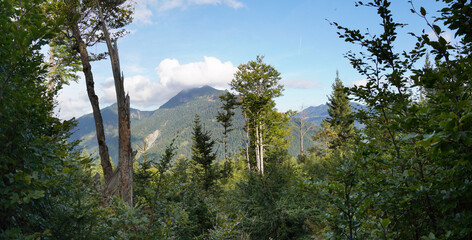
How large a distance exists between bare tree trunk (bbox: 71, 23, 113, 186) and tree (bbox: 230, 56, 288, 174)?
1413cm

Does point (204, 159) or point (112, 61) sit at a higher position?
point (112, 61)

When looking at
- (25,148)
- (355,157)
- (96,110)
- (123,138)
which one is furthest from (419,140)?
(96,110)

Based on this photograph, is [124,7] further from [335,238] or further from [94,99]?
[335,238]

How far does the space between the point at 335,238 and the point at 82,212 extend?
7.66 feet

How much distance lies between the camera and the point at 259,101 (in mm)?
19969

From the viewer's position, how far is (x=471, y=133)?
3.04ft

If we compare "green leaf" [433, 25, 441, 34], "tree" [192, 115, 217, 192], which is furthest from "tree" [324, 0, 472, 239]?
"tree" [192, 115, 217, 192]

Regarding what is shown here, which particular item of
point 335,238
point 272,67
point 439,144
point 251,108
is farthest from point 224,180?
point 439,144

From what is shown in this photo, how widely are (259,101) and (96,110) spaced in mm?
14371

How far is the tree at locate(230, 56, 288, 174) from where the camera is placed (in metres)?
20.3

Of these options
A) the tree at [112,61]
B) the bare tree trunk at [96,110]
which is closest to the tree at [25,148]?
the tree at [112,61]

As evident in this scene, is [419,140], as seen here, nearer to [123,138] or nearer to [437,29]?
[437,29]

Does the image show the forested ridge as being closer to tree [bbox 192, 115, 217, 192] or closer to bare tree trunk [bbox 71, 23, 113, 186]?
bare tree trunk [bbox 71, 23, 113, 186]

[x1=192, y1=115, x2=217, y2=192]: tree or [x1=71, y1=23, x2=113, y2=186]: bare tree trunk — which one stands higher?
[x1=71, y1=23, x2=113, y2=186]: bare tree trunk
